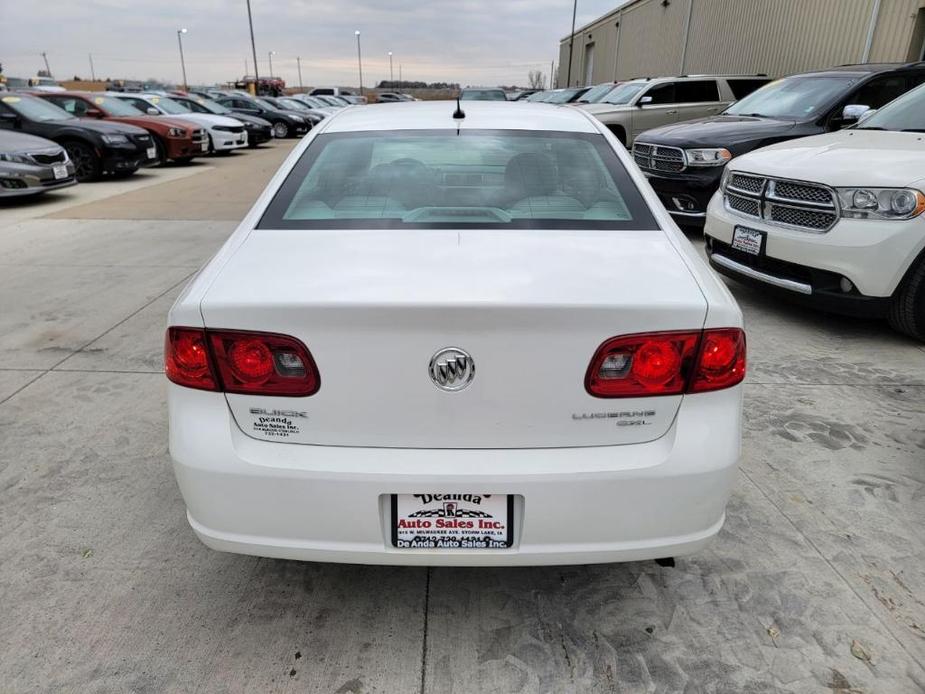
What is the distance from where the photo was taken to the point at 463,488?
5.89ft

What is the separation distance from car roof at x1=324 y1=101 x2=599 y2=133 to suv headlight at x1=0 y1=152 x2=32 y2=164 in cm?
848

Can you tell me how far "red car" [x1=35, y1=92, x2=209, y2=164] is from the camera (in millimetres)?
13953

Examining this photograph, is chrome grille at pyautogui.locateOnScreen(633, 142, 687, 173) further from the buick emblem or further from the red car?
the red car

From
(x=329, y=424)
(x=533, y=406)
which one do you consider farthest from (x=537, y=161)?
(x=329, y=424)

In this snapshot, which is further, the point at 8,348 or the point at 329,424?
the point at 8,348

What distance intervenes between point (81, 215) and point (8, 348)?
18.4 ft

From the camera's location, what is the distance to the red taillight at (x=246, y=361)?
179cm

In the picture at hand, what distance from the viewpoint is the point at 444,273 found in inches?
73.9

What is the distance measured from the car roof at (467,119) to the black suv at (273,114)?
21792 mm

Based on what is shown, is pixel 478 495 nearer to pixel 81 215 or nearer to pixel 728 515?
pixel 728 515

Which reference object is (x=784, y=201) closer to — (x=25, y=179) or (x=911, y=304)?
(x=911, y=304)

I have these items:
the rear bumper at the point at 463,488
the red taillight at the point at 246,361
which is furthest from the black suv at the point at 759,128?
the red taillight at the point at 246,361

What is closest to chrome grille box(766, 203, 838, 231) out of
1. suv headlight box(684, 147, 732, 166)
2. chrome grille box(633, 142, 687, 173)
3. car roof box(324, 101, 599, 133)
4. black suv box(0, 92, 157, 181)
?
car roof box(324, 101, 599, 133)

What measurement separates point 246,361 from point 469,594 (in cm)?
114
